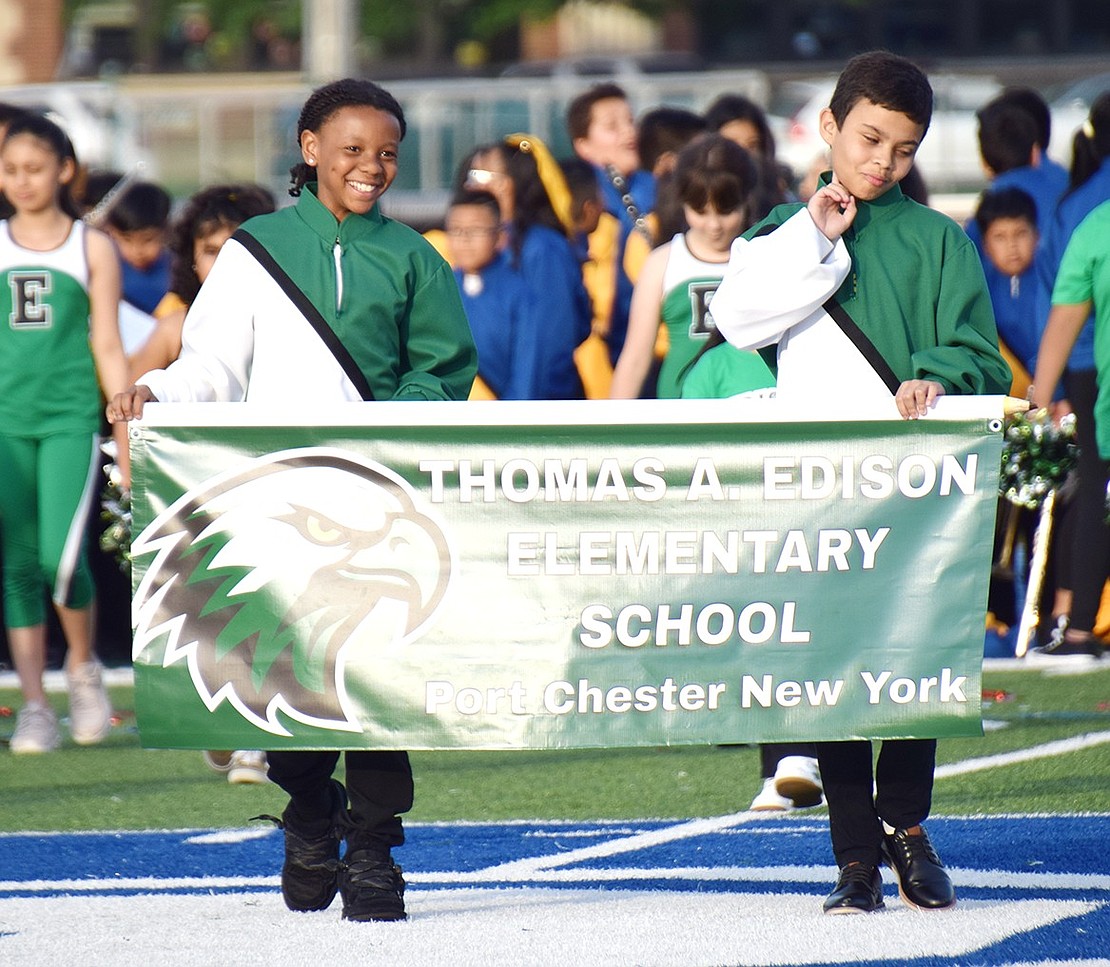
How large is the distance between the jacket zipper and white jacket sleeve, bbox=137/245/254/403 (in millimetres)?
192

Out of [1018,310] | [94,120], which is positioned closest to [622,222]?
[1018,310]

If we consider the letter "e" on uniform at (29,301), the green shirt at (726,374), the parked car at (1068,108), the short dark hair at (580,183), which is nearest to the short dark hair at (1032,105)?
the short dark hair at (580,183)

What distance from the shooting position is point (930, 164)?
22.6 metres

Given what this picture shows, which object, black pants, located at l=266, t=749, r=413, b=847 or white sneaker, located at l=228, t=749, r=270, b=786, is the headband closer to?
white sneaker, located at l=228, t=749, r=270, b=786

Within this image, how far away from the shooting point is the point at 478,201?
1038cm

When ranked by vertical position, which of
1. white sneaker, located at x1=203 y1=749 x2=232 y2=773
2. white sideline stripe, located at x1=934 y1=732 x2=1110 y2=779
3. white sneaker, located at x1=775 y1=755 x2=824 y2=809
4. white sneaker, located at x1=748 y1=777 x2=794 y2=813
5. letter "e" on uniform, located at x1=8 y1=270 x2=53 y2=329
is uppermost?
letter "e" on uniform, located at x1=8 y1=270 x2=53 y2=329

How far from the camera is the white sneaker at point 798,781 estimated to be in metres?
7.35

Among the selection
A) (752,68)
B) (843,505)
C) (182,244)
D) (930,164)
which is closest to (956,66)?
(752,68)

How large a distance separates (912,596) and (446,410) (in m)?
1.15

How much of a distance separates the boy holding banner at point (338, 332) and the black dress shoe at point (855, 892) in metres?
1.03

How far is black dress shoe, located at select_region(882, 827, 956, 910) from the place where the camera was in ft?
18.4

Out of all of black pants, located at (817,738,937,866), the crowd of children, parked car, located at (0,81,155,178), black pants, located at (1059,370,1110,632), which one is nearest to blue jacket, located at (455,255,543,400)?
the crowd of children

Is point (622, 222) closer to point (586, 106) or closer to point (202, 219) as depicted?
point (586, 106)

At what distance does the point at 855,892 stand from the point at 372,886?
114 centimetres
